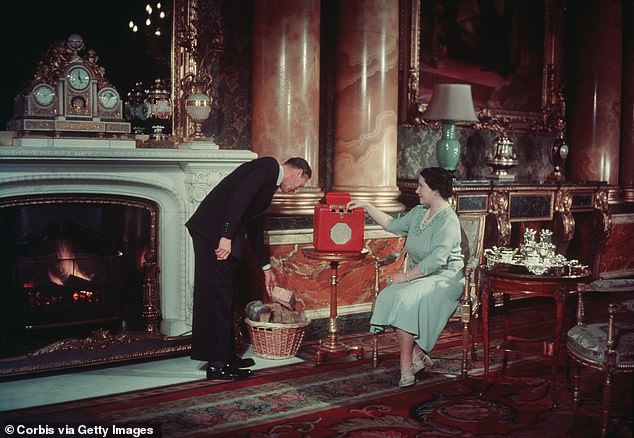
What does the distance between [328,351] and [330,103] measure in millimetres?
2184

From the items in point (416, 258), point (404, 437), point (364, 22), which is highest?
point (364, 22)

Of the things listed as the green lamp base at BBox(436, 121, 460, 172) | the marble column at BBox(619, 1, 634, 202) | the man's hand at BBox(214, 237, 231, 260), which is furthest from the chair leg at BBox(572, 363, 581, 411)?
the marble column at BBox(619, 1, 634, 202)

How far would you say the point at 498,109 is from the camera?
712 centimetres

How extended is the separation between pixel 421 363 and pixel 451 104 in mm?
2369

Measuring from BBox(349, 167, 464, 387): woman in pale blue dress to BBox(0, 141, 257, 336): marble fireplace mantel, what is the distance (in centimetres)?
128

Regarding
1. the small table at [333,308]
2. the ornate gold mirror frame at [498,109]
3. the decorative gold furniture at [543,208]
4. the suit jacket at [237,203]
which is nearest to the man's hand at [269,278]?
the small table at [333,308]

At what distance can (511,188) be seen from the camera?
6.16 meters

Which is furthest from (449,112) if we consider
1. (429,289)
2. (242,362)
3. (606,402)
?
(606,402)

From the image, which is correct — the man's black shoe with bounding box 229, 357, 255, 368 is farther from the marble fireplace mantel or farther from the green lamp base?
the green lamp base

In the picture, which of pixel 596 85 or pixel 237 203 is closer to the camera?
pixel 237 203

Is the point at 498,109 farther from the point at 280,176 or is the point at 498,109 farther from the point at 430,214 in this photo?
the point at 280,176

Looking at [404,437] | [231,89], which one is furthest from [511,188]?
[404,437]

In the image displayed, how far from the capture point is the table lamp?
5933mm

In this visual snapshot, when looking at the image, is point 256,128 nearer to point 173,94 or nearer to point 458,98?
point 173,94
